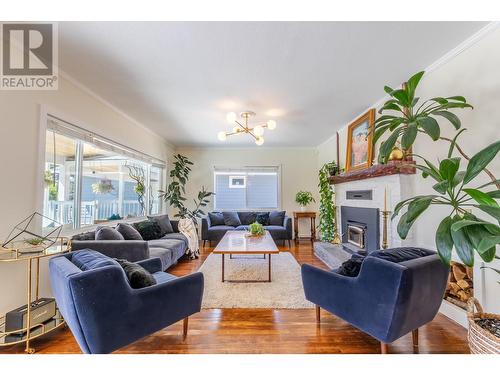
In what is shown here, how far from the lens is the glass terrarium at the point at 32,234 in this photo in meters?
1.81

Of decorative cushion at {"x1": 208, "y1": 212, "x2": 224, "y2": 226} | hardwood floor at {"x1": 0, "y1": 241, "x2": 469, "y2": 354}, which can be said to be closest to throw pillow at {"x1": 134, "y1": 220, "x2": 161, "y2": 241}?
decorative cushion at {"x1": 208, "y1": 212, "x2": 224, "y2": 226}

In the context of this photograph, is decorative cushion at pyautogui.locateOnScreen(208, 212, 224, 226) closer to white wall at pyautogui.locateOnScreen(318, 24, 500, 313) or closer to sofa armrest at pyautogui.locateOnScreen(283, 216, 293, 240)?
sofa armrest at pyautogui.locateOnScreen(283, 216, 293, 240)

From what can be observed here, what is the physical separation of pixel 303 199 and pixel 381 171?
2.89 metres

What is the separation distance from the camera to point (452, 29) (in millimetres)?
1786

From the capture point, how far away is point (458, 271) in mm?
2141

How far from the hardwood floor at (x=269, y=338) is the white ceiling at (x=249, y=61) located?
245 cm

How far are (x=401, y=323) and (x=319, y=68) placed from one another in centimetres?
230

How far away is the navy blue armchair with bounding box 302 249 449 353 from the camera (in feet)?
4.50

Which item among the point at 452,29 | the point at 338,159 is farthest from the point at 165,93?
the point at 338,159

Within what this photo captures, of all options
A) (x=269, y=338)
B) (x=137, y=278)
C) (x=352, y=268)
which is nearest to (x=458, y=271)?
(x=352, y=268)

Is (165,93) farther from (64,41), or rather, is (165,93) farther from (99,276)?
(99,276)

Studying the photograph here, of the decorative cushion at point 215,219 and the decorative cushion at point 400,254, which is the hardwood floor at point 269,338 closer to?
the decorative cushion at point 400,254

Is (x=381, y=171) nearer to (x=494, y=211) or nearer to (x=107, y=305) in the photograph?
(x=494, y=211)

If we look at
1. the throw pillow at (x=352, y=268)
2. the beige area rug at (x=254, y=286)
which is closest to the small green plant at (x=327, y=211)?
the beige area rug at (x=254, y=286)
